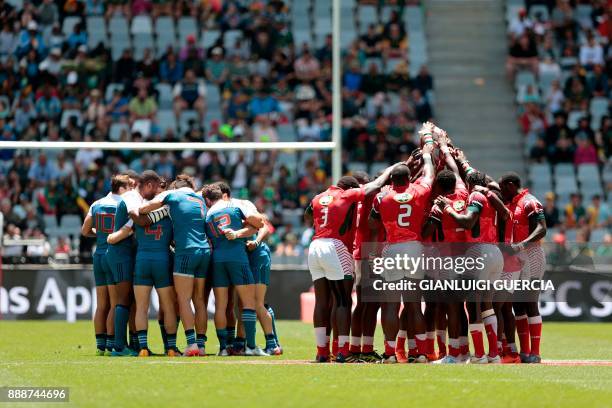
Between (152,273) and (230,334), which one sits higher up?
(152,273)

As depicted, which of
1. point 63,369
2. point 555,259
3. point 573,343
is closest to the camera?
point 63,369

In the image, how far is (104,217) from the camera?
53.9 feet

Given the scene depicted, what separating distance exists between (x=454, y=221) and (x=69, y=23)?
1935 cm

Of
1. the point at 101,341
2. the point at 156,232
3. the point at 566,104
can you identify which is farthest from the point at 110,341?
the point at 566,104

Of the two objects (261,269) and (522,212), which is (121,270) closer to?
(261,269)

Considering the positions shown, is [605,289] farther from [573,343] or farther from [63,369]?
[63,369]

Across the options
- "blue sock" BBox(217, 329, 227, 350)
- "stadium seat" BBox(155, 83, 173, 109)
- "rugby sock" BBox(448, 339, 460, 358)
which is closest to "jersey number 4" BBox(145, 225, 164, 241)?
"blue sock" BBox(217, 329, 227, 350)

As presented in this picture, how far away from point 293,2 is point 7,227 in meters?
10.3

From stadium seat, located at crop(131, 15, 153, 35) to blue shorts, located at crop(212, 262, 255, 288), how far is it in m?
17.2

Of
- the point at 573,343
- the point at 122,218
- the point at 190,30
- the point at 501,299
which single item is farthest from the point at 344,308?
the point at 190,30

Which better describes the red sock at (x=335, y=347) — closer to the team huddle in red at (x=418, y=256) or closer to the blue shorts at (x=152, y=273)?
the team huddle in red at (x=418, y=256)

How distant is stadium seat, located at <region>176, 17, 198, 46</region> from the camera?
32.7 metres

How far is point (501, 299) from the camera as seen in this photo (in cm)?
1530

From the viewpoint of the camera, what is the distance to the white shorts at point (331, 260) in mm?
14883
